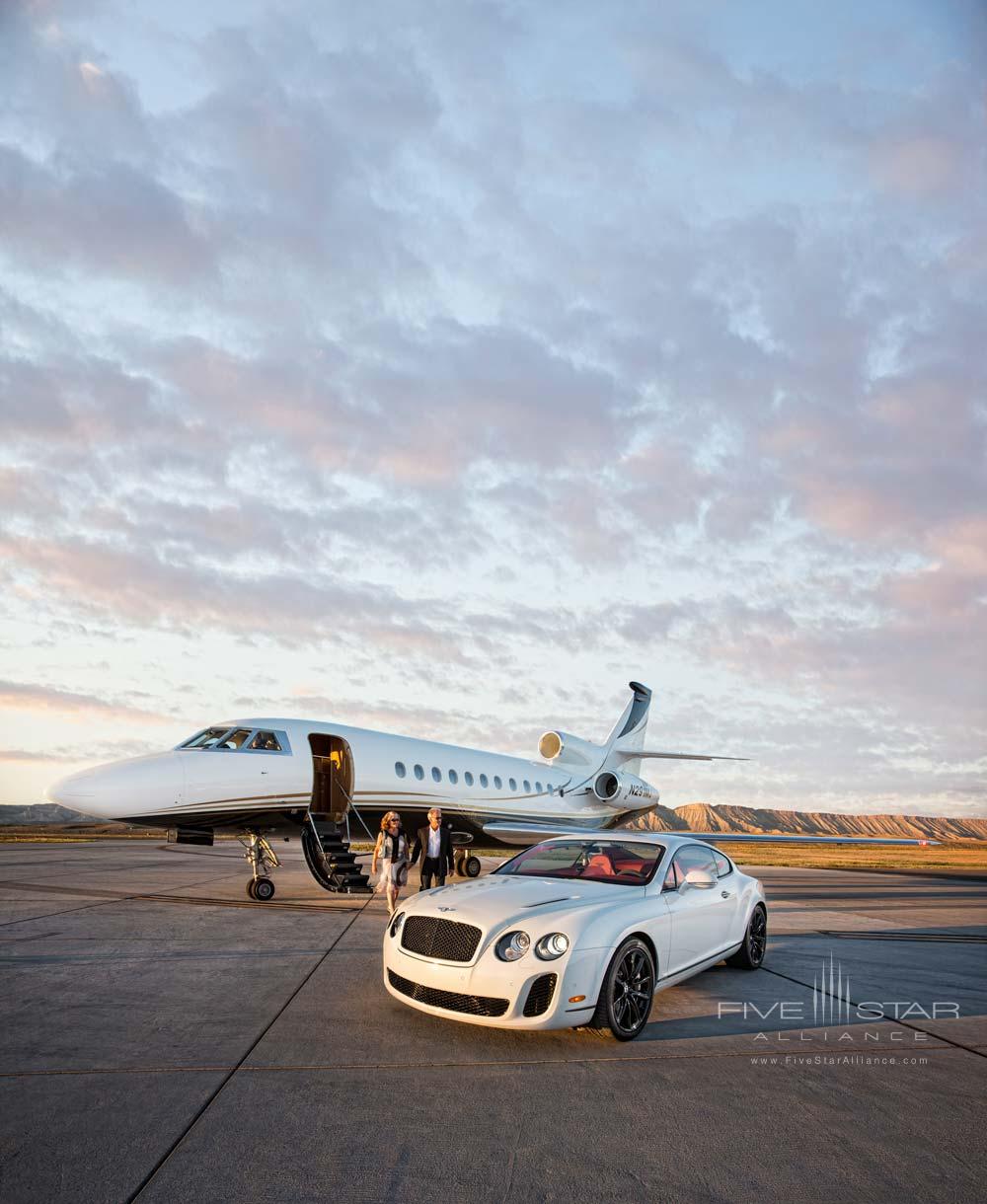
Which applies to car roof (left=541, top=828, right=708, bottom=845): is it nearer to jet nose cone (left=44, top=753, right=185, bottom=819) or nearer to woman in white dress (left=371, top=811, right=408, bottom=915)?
woman in white dress (left=371, top=811, right=408, bottom=915)

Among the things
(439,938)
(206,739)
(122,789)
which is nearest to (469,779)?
(206,739)

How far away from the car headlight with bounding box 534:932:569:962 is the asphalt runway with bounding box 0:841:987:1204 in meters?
0.60

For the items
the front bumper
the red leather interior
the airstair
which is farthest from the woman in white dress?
the front bumper

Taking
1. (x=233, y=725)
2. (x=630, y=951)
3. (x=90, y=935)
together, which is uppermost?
(x=233, y=725)

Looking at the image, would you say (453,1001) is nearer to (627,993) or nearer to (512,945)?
(512,945)

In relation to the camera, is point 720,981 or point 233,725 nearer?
point 720,981

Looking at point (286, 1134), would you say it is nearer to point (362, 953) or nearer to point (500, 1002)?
point (500, 1002)

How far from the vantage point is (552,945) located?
533 centimetres

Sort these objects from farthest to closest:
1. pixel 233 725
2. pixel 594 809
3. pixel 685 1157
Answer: pixel 594 809 < pixel 233 725 < pixel 685 1157

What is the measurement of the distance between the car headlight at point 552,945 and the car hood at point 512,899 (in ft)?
0.43

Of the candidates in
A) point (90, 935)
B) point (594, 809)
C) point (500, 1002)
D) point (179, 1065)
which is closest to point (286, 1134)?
point (179, 1065)

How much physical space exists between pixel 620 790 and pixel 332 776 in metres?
12.8

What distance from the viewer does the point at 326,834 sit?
14.9m

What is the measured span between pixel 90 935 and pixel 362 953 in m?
3.11
